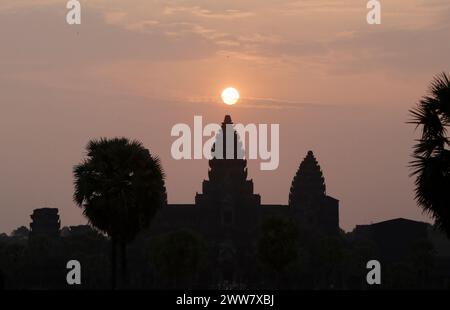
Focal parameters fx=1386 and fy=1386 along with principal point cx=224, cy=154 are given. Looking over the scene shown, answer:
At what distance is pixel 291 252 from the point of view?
126 metres

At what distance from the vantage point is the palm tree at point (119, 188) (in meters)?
80.3

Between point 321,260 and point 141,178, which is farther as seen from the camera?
point 321,260

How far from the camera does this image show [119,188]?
266ft

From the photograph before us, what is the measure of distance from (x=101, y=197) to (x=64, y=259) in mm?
115425

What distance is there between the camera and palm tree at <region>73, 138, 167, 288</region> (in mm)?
80312

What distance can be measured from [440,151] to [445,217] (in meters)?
2.76

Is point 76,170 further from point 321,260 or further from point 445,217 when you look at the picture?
point 321,260
